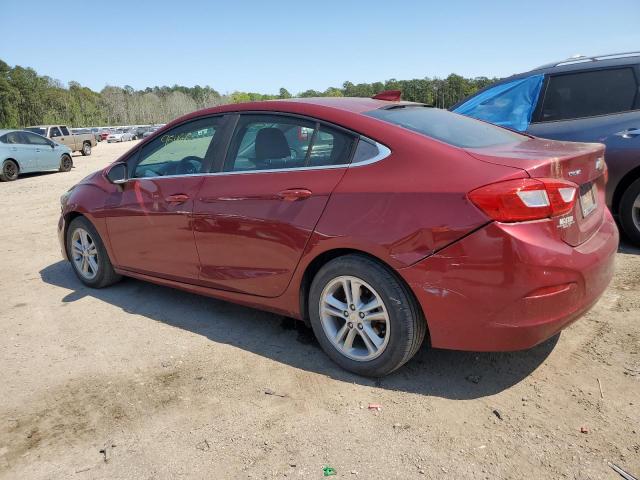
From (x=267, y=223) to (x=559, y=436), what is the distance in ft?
6.52

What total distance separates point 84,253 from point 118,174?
1.03 meters

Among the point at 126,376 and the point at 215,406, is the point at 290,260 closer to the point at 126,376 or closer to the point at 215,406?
the point at 215,406

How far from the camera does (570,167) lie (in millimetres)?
2762

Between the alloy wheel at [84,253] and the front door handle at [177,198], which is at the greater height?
the front door handle at [177,198]

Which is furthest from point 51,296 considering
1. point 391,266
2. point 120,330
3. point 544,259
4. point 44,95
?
point 44,95

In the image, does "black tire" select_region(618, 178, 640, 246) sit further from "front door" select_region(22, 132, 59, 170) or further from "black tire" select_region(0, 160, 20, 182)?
"front door" select_region(22, 132, 59, 170)

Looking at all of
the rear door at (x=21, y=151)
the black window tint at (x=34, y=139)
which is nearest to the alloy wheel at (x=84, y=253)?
the rear door at (x=21, y=151)

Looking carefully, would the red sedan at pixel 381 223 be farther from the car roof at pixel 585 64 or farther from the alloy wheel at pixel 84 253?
the car roof at pixel 585 64

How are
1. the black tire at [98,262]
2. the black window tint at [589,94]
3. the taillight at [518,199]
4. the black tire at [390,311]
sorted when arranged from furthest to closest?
the black window tint at [589,94] < the black tire at [98,262] < the black tire at [390,311] < the taillight at [518,199]

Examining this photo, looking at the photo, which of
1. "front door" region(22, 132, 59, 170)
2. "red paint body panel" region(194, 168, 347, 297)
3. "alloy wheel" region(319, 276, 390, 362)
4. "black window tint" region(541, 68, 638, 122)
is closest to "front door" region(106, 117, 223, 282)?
"red paint body panel" region(194, 168, 347, 297)

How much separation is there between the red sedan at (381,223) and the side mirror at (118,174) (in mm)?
425

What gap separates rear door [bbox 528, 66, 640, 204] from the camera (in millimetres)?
4848

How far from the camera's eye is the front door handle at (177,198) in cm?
381

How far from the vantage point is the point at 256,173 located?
3438 millimetres
